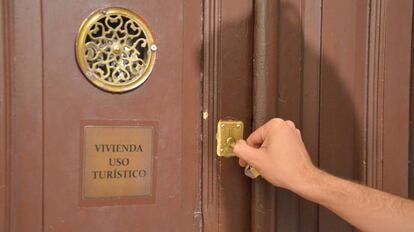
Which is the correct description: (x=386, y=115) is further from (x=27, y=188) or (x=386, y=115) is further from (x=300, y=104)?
(x=27, y=188)

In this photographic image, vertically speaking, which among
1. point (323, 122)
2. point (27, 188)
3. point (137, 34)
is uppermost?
point (137, 34)

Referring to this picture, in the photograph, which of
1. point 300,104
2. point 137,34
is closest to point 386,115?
point 300,104

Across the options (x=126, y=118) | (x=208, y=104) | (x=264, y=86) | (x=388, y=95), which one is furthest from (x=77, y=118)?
(x=388, y=95)

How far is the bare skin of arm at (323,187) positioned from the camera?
2.08ft

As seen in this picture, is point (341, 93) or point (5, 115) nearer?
point (5, 115)

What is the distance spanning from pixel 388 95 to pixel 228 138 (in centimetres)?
34

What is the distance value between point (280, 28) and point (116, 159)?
386 millimetres

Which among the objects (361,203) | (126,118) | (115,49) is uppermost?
(115,49)

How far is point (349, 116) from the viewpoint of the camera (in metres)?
0.80

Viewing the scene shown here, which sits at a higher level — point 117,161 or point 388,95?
point 388,95

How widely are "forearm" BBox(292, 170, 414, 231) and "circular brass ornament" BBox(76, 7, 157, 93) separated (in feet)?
1.13

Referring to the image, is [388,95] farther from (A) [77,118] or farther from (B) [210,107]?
(A) [77,118]

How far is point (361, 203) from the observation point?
641 mm

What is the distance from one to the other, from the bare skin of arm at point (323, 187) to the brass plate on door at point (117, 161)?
192mm
